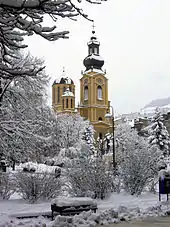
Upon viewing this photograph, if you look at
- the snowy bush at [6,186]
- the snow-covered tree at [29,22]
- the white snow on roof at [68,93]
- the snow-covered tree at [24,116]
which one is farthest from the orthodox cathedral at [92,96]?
the snow-covered tree at [29,22]

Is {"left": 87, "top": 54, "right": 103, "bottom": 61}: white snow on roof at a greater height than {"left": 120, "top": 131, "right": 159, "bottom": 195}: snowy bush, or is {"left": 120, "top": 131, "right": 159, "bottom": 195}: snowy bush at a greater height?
{"left": 87, "top": 54, "right": 103, "bottom": 61}: white snow on roof

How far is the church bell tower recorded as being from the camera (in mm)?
85688

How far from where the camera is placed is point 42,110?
2234cm

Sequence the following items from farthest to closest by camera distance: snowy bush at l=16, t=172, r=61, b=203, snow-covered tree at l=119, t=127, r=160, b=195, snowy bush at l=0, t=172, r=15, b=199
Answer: snow-covered tree at l=119, t=127, r=160, b=195, snowy bush at l=0, t=172, r=15, b=199, snowy bush at l=16, t=172, r=61, b=203

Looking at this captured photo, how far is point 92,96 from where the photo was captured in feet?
284

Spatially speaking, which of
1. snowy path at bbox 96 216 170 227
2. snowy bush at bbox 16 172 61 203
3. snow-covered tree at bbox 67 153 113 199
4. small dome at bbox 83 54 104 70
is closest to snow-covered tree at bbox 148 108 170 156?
snow-covered tree at bbox 67 153 113 199

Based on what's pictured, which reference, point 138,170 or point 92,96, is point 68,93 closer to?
point 92,96

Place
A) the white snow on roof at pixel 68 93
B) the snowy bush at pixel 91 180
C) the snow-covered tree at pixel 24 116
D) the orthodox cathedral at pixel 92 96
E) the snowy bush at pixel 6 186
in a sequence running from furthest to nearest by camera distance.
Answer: the white snow on roof at pixel 68 93, the orthodox cathedral at pixel 92 96, the snow-covered tree at pixel 24 116, the snowy bush at pixel 91 180, the snowy bush at pixel 6 186

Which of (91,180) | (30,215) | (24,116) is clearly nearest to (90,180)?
(91,180)

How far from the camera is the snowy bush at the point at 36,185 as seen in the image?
14141 mm

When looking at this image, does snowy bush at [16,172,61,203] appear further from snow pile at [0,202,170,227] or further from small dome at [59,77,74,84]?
small dome at [59,77,74,84]

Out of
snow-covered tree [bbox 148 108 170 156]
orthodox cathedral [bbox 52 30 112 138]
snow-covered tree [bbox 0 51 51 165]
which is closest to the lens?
snow-covered tree [bbox 0 51 51 165]

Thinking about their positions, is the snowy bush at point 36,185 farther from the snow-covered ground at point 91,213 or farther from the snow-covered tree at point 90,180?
the snow-covered tree at point 90,180

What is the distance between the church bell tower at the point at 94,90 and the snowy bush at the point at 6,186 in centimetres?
6947
